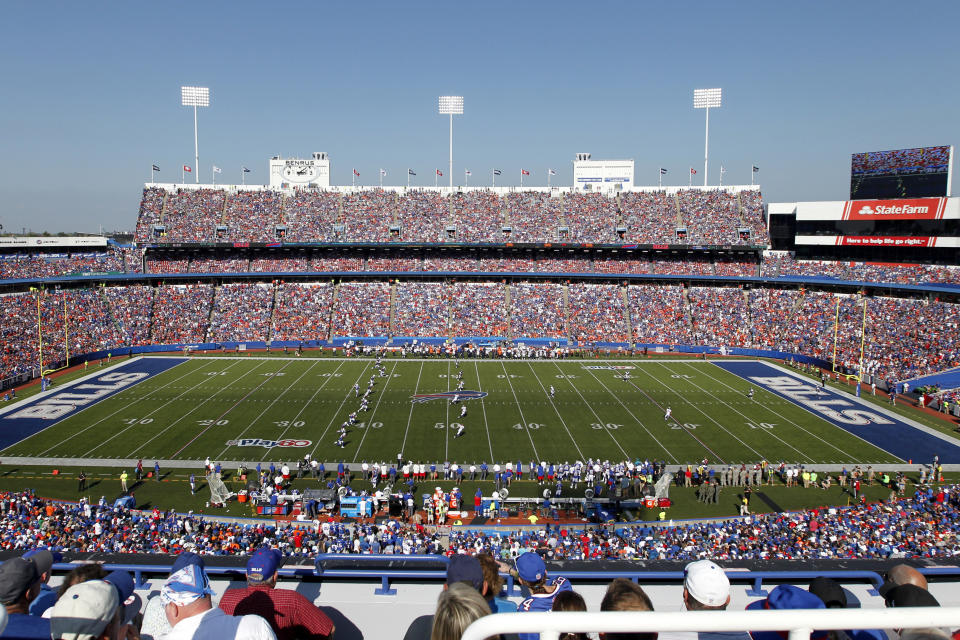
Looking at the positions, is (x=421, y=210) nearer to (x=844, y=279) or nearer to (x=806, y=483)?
(x=844, y=279)

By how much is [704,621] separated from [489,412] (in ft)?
99.4

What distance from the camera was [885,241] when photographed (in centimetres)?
4966

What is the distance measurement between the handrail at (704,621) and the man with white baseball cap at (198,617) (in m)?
1.38

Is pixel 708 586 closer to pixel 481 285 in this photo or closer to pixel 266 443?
pixel 266 443

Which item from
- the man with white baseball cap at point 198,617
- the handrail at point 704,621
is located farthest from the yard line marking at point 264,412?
the handrail at point 704,621

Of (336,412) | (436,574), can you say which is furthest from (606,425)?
(436,574)

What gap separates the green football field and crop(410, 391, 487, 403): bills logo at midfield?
0.42m

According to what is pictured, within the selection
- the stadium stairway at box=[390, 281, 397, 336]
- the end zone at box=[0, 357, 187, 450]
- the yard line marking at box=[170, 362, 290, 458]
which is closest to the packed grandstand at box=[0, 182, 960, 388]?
the stadium stairway at box=[390, 281, 397, 336]

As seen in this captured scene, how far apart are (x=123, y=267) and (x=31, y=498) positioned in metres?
38.1

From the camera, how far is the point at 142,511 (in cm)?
2047

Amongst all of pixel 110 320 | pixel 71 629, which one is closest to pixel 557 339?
pixel 110 320

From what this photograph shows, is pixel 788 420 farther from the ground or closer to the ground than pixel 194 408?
closer to the ground

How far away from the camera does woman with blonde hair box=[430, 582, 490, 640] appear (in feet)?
8.36

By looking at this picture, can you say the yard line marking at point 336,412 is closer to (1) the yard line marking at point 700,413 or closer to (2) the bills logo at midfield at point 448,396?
(2) the bills logo at midfield at point 448,396
